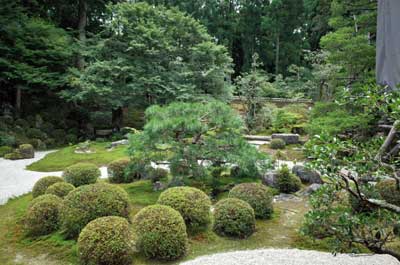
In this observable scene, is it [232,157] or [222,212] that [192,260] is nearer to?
[222,212]

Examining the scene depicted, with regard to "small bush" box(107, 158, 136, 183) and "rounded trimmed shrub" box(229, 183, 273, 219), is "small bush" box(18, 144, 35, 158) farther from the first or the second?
"rounded trimmed shrub" box(229, 183, 273, 219)

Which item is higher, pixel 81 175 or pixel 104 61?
pixel 104 61

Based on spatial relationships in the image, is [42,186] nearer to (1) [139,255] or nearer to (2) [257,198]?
(1) [139,255]

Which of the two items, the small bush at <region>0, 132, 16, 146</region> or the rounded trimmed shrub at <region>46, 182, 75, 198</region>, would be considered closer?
the rounded trimmed shrub at <region>46, 182, 75, 198</region>

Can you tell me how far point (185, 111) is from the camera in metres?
4.95

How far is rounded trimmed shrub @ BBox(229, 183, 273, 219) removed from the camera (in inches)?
158

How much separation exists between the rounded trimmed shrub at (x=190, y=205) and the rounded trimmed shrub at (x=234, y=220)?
0.17 m

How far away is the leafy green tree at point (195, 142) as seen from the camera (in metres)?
4.73

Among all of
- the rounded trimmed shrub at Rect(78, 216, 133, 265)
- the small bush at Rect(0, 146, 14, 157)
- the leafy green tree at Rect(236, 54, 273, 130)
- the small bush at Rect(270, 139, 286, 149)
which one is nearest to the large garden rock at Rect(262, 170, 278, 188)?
the rounded trimmed shrub at Rect(78, 216, 133, 265)

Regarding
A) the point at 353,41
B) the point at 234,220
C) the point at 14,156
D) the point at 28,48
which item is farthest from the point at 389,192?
the point at 28,48

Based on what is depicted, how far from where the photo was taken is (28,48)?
37.8 feet

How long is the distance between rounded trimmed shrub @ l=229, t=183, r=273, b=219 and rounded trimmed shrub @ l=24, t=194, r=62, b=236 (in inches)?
93.9

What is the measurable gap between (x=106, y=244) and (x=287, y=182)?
3.35 meters

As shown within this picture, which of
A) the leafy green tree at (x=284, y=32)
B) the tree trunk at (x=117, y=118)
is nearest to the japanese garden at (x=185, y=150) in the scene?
the tree trunk at (x=117, y=118)
